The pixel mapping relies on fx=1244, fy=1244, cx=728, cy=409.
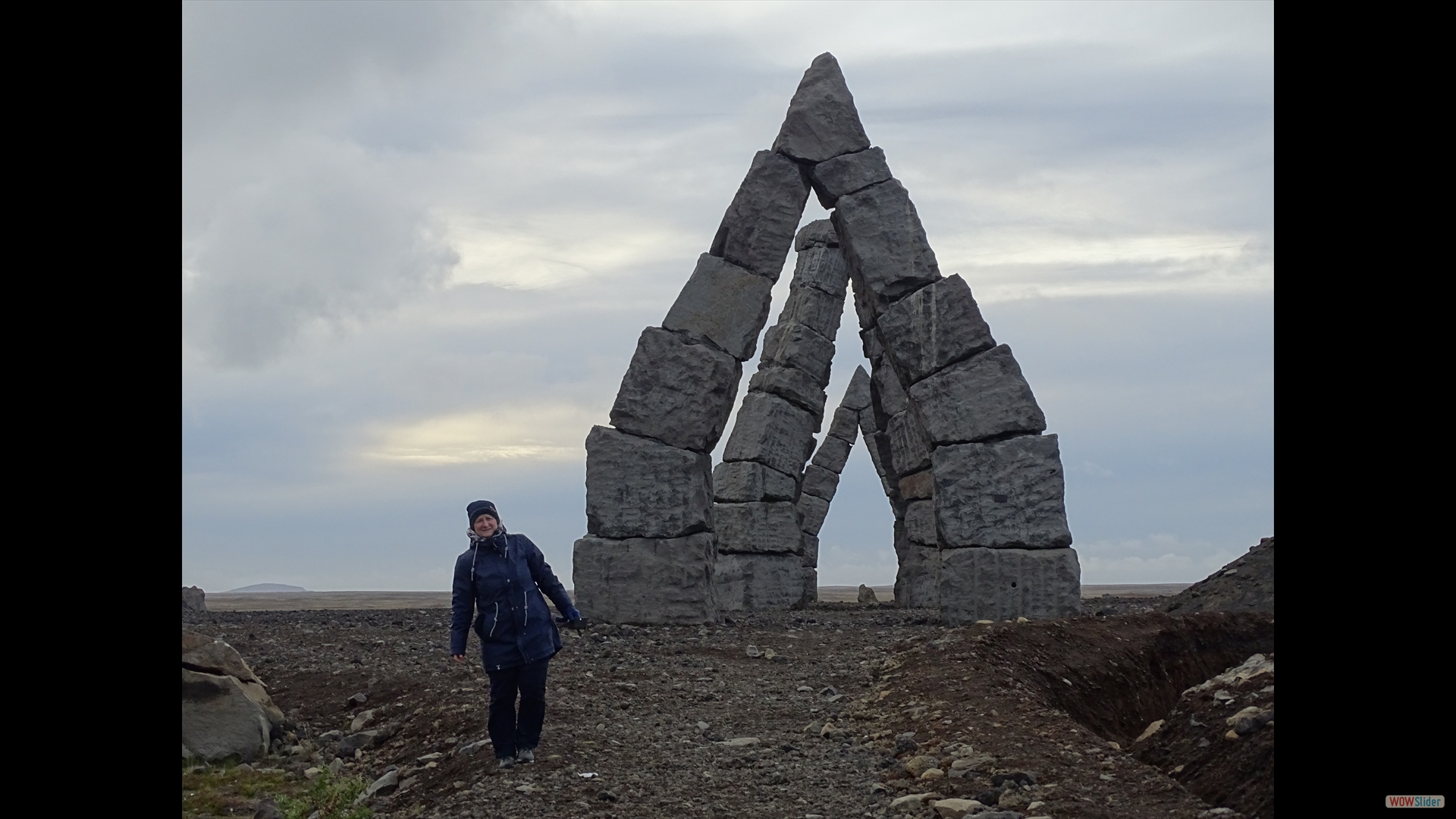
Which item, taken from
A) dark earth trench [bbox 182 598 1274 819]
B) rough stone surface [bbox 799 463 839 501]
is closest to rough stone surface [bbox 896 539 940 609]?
rough stone surface [bbox 799 463 839 501]

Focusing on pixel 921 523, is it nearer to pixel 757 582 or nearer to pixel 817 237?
pixel 757 582

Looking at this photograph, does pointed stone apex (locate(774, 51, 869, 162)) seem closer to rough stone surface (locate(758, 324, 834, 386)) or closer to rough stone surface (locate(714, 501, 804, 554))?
rough stone surface (locate(758, 324, 834, 386))

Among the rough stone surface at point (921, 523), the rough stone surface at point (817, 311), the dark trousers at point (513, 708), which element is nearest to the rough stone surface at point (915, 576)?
the rough stone surface at point (921, 523)

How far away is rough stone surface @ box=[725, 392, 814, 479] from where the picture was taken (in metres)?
18.8

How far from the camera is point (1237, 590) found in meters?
11.6

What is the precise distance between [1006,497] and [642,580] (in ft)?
11.1

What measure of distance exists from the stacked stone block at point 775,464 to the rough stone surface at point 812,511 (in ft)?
8.54

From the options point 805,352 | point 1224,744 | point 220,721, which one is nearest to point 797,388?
point 805,352

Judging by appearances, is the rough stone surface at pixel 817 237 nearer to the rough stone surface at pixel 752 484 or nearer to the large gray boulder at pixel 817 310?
the large gray boulder at pixel 817 310

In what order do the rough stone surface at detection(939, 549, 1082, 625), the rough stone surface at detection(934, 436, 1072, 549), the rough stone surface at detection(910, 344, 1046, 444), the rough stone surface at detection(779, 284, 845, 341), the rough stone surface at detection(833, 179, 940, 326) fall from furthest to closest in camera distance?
the rough stone surface at detection(779, 284, 845, 341) < the rough stone surface at detection(833, 179, 940, 326) < the rough stone surface at detection(910, 344, 1046, 444) < the rough stone surface at detection(934, 436, 1072, 549) < the rough stone surface at detection(939, 549, 1082, 625)

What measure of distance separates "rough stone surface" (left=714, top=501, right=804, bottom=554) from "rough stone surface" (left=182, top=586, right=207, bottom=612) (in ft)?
24.2

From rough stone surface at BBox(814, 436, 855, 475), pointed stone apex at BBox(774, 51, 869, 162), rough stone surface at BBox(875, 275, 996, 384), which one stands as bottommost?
rough stone surface at BBox(814, 436, 855, 475)

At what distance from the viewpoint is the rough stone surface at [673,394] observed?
1170 centimetres
